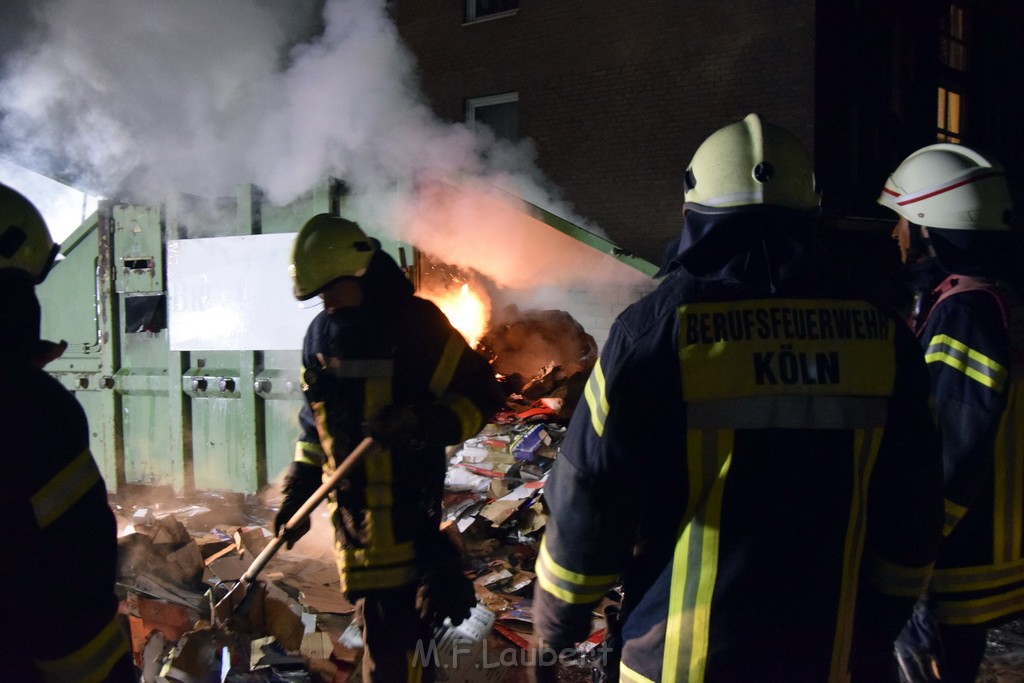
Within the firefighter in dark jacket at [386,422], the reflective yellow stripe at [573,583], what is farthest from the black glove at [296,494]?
the reflective yellow stripe at [573,583]

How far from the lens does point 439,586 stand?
279cm

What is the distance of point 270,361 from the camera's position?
18.9ft

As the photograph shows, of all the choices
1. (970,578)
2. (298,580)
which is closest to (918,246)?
(970,578)

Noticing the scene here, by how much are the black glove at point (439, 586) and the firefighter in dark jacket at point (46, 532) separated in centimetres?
126

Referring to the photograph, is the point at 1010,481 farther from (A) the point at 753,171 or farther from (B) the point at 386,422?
(B) the point at 386,422

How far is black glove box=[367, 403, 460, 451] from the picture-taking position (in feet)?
8.59

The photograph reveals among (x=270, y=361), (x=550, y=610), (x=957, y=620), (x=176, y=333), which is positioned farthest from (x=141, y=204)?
(x=957, y=620)

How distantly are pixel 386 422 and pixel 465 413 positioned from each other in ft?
1.08

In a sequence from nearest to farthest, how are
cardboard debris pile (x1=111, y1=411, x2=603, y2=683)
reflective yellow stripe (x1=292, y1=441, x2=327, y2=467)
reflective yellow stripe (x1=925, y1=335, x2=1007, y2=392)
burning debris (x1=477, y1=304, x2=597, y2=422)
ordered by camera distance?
1. reflective yellow stripe (x1=925, y1=335, x2=1007, y2=392)
2. reflective yellow stripe (x1=292, y1=441, x2=327, y2=467)
3. cardboard debris pile (x1=111, y1=411, x2=603, y2=683)
4. burning debris (x1=477, y1=304, x2=597, y2=422)

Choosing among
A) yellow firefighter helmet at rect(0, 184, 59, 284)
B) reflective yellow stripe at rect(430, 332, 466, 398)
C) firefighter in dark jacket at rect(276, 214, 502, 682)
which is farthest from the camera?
reflective yellow stripe at rect(430, 332, 466, 398)

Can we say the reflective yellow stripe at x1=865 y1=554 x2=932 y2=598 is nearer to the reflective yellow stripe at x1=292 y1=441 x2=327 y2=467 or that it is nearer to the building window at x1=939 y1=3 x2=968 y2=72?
the reflective yellow stripe at x1=292 y1=441 x2=327 y2=467

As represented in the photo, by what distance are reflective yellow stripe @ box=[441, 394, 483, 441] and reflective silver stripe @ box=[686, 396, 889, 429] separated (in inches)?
57.1

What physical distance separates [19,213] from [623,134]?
9238 millimetres

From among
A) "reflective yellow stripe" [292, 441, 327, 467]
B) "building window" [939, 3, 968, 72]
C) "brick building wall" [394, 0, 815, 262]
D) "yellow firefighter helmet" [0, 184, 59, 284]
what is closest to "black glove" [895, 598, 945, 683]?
"reflective yellow stripe" [292, 441, 327, 467]
